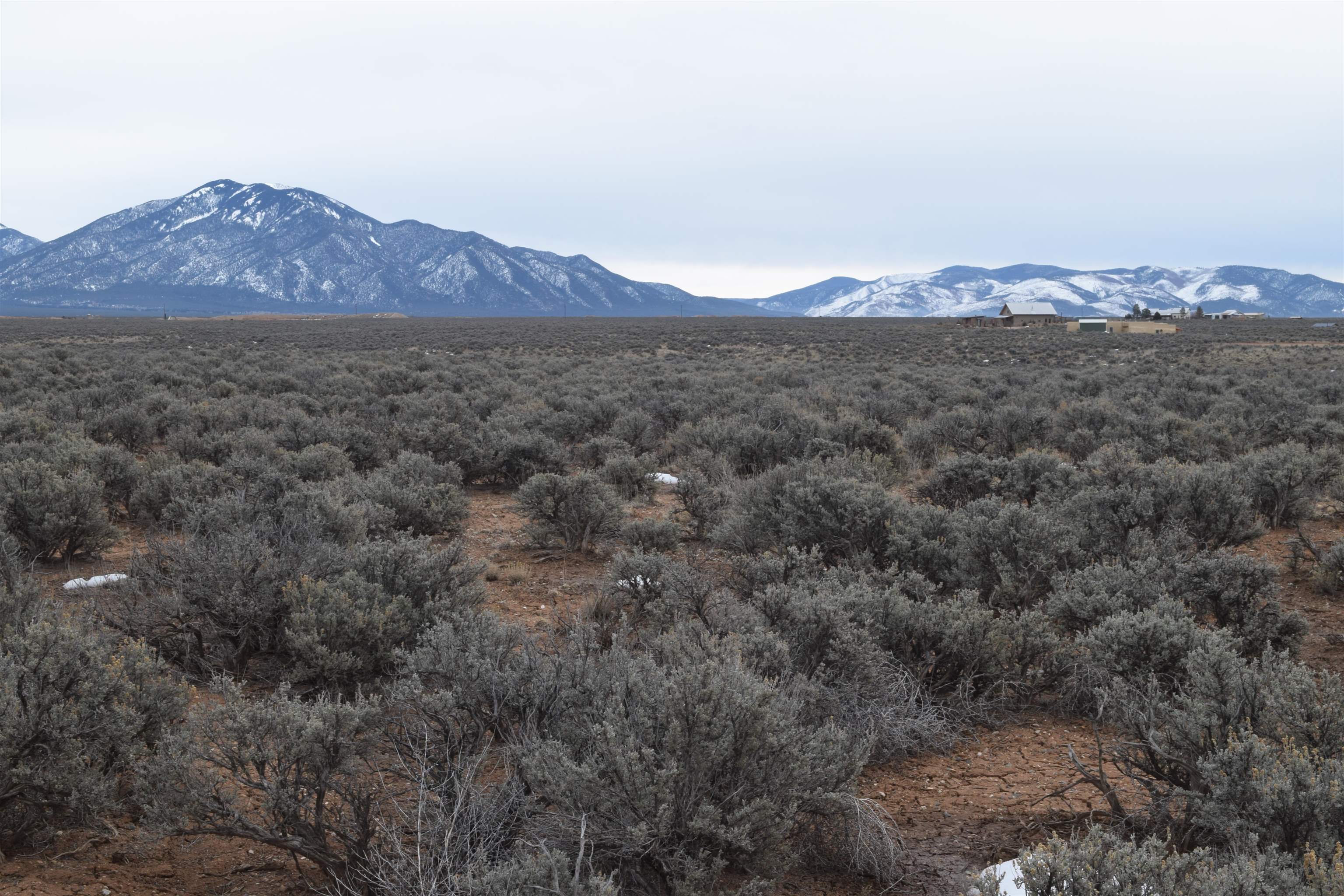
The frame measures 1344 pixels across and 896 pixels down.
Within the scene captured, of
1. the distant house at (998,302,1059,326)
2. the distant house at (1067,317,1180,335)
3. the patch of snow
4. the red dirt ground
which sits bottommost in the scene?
the red dirt ground

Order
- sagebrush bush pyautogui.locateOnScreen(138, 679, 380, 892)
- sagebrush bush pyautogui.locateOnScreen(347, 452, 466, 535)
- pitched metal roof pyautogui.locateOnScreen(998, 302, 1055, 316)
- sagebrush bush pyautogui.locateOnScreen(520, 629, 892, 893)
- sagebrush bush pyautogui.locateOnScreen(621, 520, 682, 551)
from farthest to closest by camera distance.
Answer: pitched metal roof pyautogui.locateOnScreen(998, 302, 1055, 316) < sagebrush bush pyautogui.locateOnScreen(347, 452, 466, 535) < sagebrush bush pyautogui.locateOnScreen(621, 520, 682, 551) < sagebrush bush pyautogui.locateOnScreen(138, 679, 380, 892) < sagebrush bush pyautogui.locateOnScreen(520, 629, 892, 893)

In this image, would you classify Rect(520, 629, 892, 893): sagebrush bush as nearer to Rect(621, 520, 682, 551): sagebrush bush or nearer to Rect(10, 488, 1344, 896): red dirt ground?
Rect(10, 488, 1344, 896): red dirt ground

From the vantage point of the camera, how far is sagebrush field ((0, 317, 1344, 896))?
2.79 metres

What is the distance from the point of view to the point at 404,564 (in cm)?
512

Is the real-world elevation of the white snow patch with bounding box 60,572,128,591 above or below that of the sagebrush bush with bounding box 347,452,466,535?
below

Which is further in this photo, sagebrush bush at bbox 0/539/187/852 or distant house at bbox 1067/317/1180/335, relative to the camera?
distant house at bbox 1067/317/1180/335

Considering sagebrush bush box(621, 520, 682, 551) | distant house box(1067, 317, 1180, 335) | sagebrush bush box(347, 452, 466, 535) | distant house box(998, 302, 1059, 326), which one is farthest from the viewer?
distant house box(998, 302, 1059, 326)

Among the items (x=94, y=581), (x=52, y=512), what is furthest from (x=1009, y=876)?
(x=52, y=512)

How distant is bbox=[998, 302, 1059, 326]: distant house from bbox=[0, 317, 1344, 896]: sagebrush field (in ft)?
231

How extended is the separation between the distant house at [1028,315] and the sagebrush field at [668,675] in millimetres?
70380

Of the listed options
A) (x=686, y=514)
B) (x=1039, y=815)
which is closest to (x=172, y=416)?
(x=686, y=514)

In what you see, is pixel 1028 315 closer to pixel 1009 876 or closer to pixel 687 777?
pixel 1009 876

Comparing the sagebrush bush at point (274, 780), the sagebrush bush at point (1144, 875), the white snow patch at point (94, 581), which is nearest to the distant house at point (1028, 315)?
the white snow patch at point (94, 581)

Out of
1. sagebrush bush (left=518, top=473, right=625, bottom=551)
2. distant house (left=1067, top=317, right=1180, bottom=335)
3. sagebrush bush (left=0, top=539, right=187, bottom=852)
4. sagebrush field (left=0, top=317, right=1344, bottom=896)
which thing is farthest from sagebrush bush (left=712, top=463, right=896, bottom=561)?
distant house (left=1067, top=317, right=1180, bottom=335)
